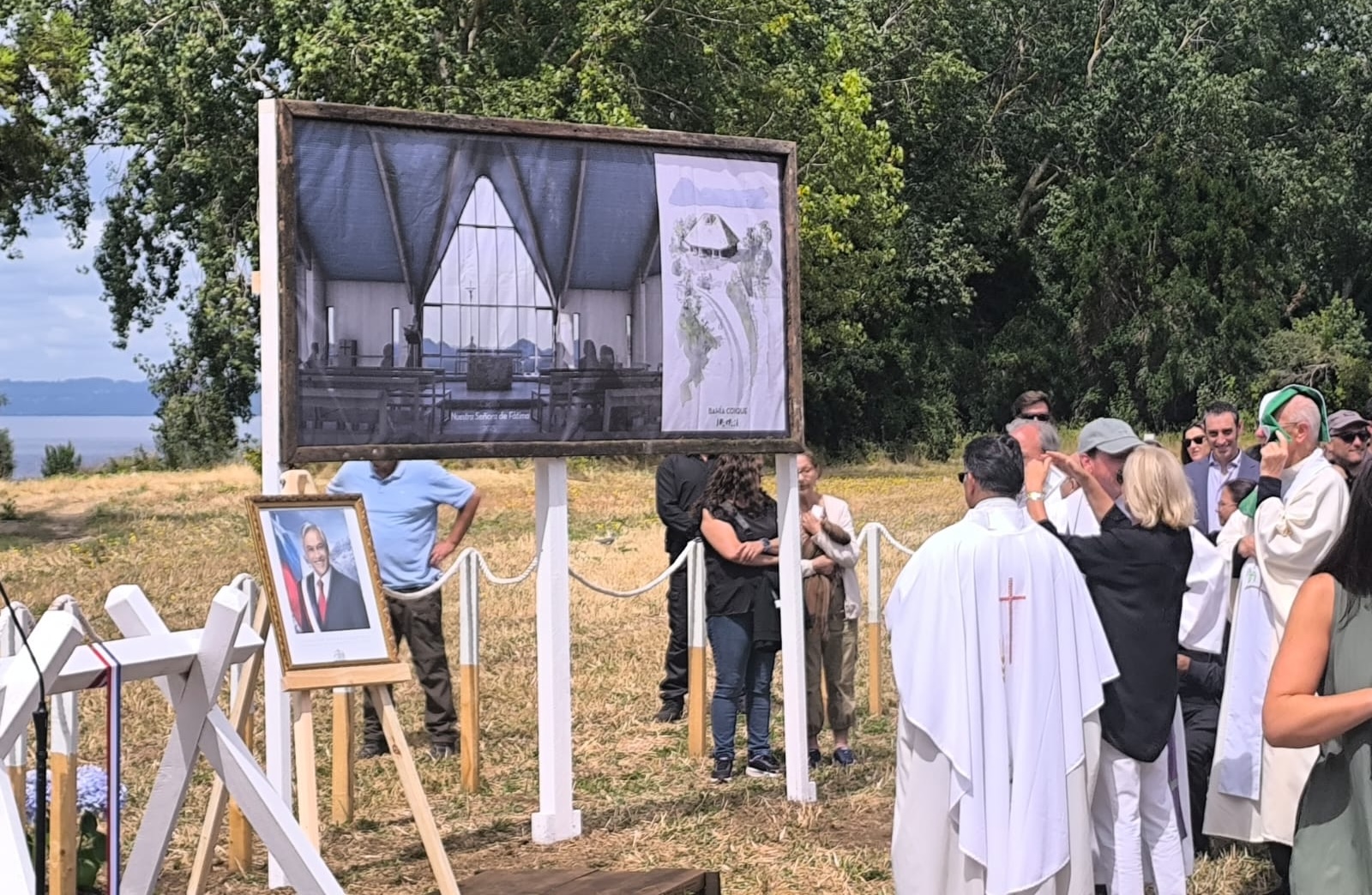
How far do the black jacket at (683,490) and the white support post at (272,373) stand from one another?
3992mm

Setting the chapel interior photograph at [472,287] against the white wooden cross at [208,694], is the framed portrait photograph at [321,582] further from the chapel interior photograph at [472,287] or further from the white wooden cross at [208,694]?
the white wooden cross at [208,694]

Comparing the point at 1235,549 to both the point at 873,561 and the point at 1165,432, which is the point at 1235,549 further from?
the point at 1165,432

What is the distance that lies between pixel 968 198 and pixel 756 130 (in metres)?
12.0

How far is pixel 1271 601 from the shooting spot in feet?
24.1

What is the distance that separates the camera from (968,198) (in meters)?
47.7

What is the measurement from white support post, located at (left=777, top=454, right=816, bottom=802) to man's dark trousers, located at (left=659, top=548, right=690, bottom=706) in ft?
7.81

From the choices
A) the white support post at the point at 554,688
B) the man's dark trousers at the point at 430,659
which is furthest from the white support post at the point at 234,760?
the man's dark trousers at the point at 430,659

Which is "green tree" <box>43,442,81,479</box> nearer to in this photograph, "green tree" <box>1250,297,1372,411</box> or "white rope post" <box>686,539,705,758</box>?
"green tree" <box>1250,297,1372,411</box>

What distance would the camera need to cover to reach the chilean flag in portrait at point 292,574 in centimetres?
675

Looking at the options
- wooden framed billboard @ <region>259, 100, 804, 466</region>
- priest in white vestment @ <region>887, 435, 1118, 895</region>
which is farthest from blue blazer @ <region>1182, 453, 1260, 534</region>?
priest in white vestment @ <region>887, 435, 1118, 895</region>

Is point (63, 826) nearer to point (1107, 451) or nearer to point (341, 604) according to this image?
point (341, 604)

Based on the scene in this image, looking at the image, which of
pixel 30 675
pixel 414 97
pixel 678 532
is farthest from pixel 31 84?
pixel 30 675

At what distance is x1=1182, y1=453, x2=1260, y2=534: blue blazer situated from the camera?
10164 mm

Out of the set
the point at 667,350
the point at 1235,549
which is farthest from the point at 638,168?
the point at 1235,549
